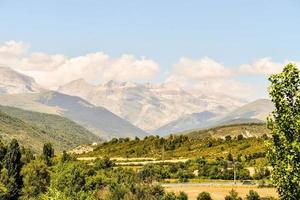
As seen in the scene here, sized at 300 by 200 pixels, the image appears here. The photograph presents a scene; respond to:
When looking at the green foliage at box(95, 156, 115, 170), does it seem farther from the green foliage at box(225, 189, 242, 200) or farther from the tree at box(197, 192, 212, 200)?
the green foliage at box(225, 189, 242, 200)

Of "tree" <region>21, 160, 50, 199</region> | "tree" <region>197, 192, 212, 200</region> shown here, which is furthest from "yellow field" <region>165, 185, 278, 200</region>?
"tree" <region>21, 160, 50, 199</region>

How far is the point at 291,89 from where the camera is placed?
34.7m

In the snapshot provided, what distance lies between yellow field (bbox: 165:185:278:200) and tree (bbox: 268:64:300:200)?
6323 centimetres

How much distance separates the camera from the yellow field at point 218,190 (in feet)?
322

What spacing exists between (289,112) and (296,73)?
2993 mm

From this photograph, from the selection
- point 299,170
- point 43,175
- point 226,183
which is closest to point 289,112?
point 299,170

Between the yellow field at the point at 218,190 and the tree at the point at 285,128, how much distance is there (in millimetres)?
63233

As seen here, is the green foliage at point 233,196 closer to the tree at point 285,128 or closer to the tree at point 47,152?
the tree at point 285,128

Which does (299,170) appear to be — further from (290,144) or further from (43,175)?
(43,175)

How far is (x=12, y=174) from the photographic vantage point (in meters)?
116

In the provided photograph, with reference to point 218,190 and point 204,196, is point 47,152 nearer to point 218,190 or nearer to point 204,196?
point 218,190

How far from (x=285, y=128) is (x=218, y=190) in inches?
2890

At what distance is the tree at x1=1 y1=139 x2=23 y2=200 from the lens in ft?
364

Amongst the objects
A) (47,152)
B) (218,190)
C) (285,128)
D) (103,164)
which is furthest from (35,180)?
(285,128)
